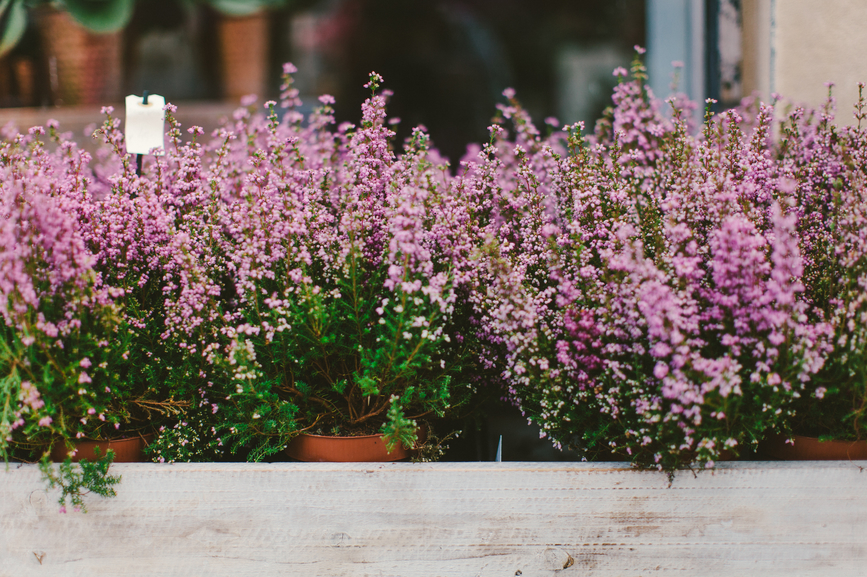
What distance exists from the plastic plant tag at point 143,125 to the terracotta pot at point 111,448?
76 centimetres

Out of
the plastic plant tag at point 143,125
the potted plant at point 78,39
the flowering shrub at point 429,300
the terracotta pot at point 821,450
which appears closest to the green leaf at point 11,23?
the potted plant at point 78,39

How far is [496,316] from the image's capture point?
4.83 ft

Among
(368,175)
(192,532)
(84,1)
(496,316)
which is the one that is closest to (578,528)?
(496,316)

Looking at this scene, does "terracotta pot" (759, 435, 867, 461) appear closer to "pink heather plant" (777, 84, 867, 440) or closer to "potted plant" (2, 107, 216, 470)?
"pink heather plant" (777, 84, 867, 440)

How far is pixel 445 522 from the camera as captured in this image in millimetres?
1390

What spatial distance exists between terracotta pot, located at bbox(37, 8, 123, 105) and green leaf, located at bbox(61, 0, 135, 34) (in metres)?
0.04

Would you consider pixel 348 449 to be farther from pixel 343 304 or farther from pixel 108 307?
pixel 108 307

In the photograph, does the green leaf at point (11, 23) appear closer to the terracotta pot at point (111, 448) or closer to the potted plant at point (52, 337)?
the potted plant at point (52, 337)

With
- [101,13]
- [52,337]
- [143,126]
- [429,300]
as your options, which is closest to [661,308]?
[429,300]

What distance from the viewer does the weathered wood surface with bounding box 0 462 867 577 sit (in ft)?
4.52

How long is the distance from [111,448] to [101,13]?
280cm

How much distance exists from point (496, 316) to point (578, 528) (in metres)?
0.51

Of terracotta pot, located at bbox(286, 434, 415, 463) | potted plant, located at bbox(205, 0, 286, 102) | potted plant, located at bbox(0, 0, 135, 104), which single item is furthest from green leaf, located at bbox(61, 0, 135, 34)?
terracotta pot, located at bbox(286, 434, 415, 463)

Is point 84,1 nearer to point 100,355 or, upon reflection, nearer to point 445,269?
point 100,355
